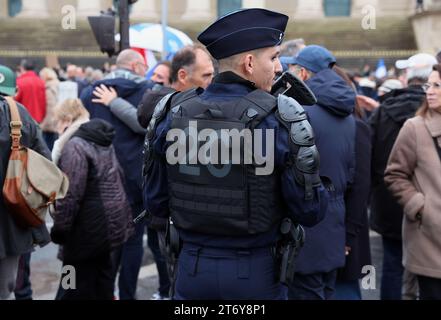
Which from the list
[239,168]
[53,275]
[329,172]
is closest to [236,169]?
[239,168]

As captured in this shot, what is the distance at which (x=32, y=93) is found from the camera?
11312 mm

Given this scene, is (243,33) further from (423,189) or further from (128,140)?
(128,140)

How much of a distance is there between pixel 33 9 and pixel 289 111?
33.2 meters

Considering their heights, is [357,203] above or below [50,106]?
above

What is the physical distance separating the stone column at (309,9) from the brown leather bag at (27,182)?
29.4 metres

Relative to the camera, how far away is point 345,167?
4.18 m

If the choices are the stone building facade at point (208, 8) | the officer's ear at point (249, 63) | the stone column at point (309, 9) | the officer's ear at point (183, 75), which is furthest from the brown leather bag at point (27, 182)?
the stone column at point (309, 9)

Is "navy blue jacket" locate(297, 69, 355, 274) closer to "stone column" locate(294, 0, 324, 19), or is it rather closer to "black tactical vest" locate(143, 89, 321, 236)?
"black tactical vest" locate(143, 89, 321, 236)

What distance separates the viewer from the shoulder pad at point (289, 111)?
284 centimetres

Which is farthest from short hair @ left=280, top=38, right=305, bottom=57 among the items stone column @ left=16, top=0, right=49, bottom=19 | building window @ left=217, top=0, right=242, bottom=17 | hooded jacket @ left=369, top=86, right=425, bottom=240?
stone column @ left=16, top=0, right=49, bottom=19

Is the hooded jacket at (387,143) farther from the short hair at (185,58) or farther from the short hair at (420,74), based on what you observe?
the short hair at (185,58)

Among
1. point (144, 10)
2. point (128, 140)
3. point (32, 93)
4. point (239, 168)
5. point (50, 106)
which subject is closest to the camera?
point (239, 168)

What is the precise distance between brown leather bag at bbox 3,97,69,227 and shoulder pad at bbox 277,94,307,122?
1897mm

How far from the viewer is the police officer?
9.30ft
